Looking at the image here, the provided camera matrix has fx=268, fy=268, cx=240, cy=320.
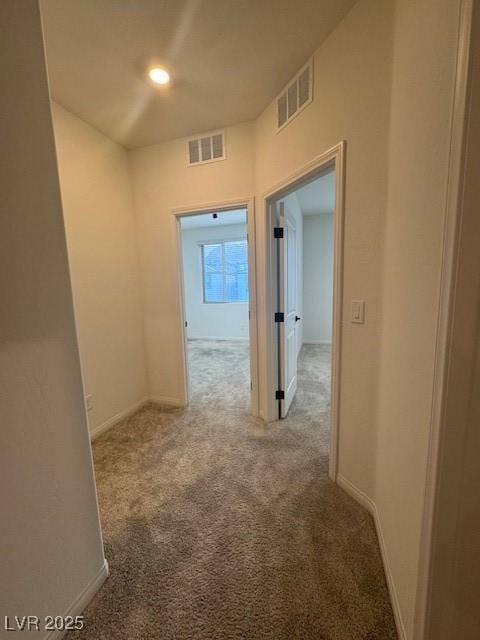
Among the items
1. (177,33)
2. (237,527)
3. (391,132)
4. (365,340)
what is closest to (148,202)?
(177,33)

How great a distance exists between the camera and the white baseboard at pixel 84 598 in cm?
102

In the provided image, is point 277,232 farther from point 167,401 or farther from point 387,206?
point 167,401

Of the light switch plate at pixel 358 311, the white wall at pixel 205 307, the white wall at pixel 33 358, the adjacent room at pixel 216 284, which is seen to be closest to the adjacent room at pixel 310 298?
the light switch plate at pixel 358 311

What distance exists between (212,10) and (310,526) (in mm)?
2830

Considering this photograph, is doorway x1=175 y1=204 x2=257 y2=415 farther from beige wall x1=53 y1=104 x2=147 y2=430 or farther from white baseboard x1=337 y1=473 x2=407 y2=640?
white baseboard x1=337 y1=473 x2=407 y2=640

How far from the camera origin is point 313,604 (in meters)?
1.13

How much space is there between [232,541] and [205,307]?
530 cm

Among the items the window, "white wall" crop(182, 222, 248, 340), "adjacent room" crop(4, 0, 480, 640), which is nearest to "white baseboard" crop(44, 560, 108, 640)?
"adjacent room" crop(4, 0, 480, 640)

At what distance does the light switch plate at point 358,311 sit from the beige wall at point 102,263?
2167 millimetres

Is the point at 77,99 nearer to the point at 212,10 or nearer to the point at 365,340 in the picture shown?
the point at 212,10

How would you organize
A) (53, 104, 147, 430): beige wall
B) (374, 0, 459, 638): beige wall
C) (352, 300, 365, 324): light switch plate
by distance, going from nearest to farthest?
(374, 0, 459, 638): beige wall → (352, 300, 365, 324): light switch plate → (53, 104, 147, 430): beige wall

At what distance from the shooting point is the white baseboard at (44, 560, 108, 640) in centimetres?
102

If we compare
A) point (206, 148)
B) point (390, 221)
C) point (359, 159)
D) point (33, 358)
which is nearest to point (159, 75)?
point (206, 148)

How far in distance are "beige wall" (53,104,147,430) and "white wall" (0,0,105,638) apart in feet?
4.60
